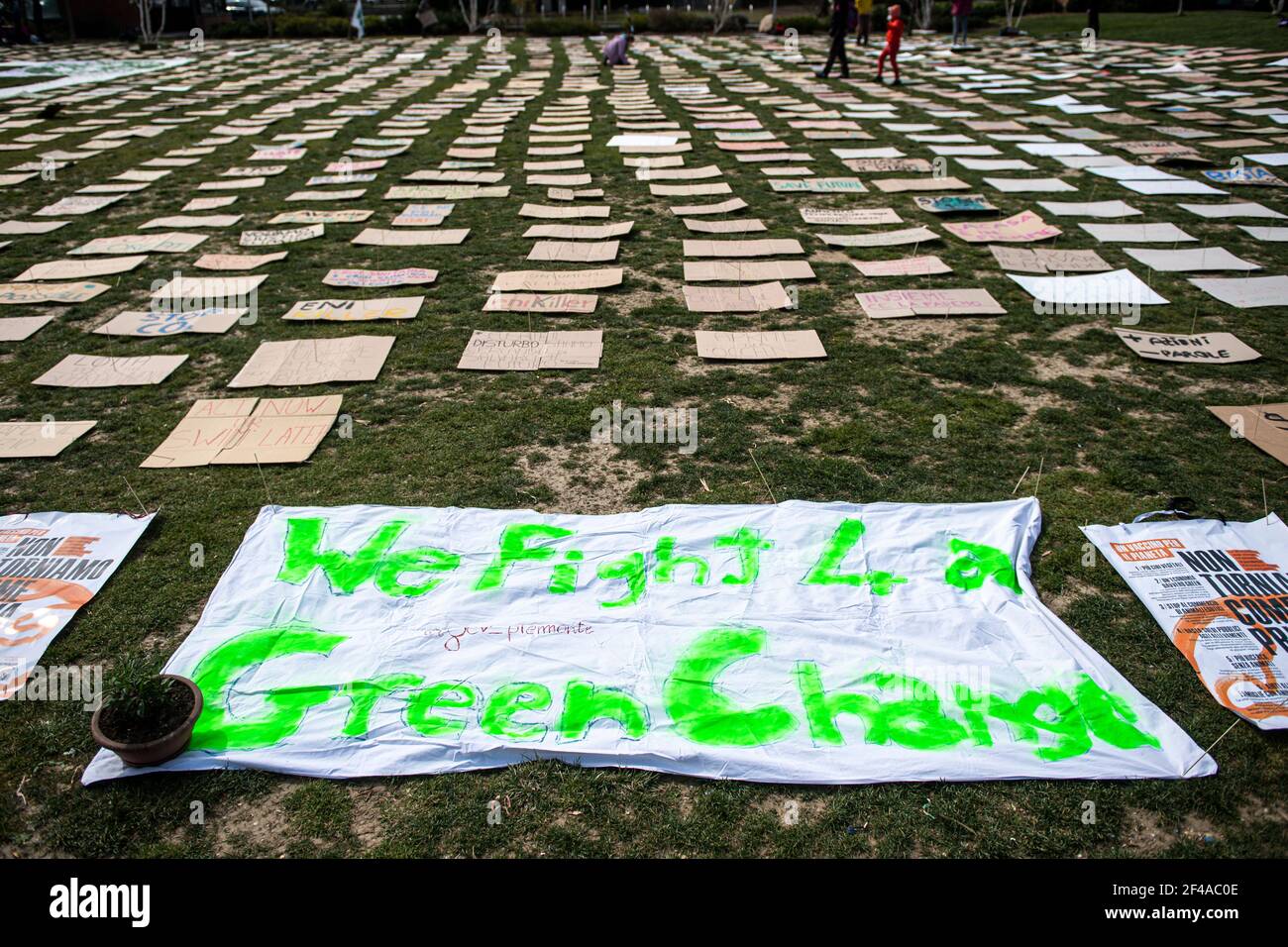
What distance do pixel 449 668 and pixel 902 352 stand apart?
4424 millimetres

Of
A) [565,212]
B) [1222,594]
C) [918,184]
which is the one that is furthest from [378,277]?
[1222,594]

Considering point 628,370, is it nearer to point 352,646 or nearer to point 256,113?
Answer: point 352,646

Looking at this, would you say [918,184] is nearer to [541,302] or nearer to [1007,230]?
[1007,230]

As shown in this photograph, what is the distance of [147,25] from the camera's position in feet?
83.4

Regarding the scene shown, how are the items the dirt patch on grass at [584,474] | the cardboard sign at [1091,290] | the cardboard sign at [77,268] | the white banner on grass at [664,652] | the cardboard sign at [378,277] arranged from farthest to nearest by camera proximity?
the cardboard sign at [77,268]
the cardboard sign at [378,277]
the cardboard sign at [1091,290]
the dirt patch on grass at [584,474]
the white banner on grass at [664,652]

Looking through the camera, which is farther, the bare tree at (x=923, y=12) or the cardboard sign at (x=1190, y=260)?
the bare tree at (x=923, y=12)

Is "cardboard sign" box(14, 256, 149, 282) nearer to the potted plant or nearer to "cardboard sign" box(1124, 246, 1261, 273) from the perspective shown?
the potted plant

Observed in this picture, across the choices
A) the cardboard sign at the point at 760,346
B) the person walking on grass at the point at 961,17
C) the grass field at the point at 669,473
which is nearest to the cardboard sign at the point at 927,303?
the grass field at the point at 669,473

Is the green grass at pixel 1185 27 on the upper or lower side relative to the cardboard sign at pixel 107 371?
upper

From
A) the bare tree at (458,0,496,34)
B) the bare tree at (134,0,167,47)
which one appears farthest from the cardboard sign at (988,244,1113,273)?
the bare tree at (134,0,167,47)

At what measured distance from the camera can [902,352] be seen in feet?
20.6

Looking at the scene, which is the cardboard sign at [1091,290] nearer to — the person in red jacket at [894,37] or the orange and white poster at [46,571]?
the orange and white poster at [46,571]

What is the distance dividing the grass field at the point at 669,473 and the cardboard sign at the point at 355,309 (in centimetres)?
15

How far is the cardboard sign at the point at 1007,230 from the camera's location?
8.43 meters
